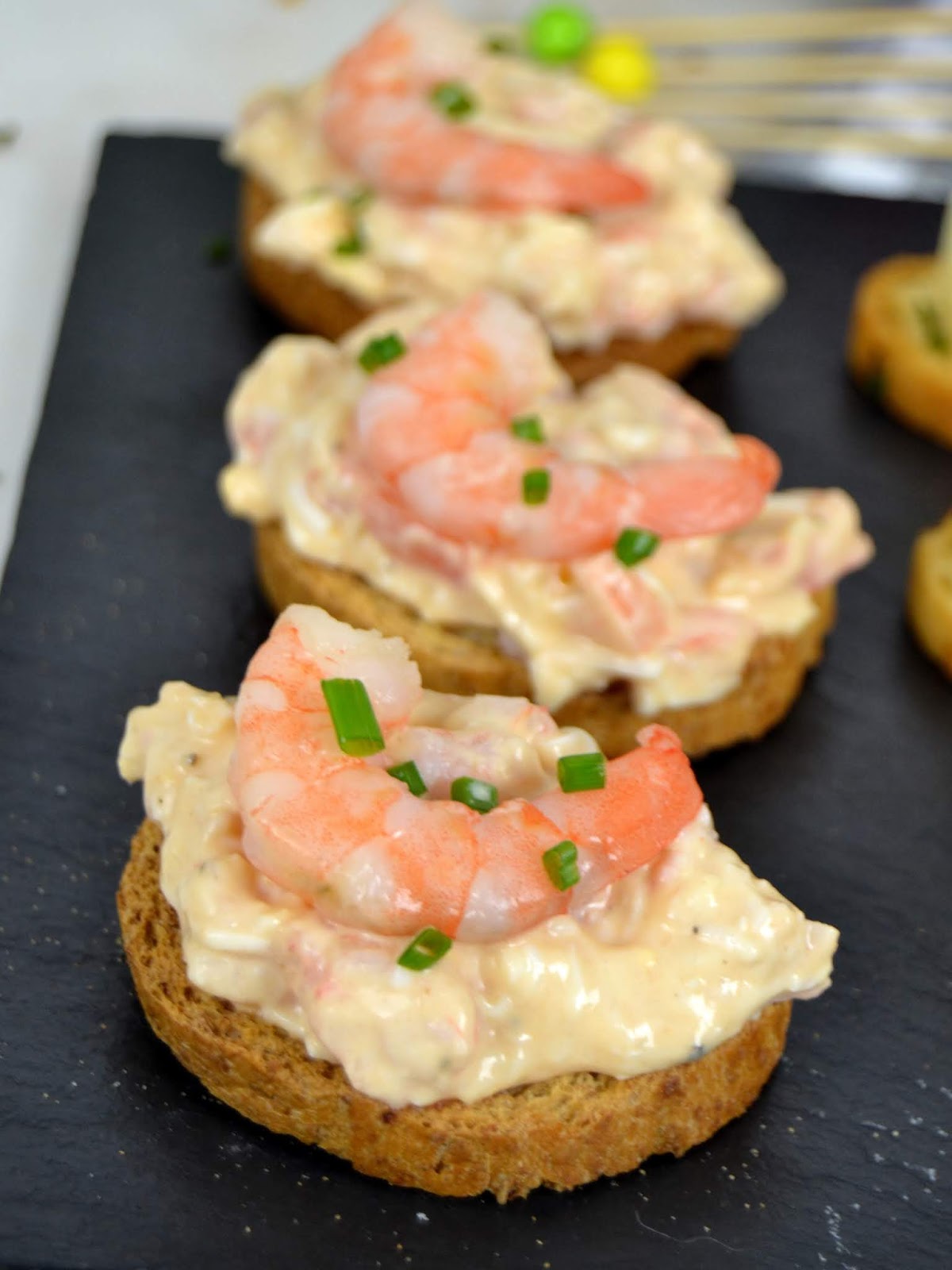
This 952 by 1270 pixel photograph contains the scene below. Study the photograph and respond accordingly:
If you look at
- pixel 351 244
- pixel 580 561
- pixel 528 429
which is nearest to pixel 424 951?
pixel 580 561

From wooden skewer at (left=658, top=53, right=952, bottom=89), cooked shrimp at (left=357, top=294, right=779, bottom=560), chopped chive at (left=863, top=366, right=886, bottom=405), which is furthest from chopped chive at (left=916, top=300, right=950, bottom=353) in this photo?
wooden skewer at (left=658, top=53, right=952, bottom=89)

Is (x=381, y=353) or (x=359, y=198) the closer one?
(x=381, y=353)

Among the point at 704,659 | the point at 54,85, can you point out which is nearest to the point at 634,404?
the point at 704,659

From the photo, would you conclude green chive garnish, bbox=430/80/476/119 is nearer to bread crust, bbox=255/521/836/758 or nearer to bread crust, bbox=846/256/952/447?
bread crust, bbox=846/256/952/447

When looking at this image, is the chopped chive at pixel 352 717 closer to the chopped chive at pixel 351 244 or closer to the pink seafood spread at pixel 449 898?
the pink seafood spread at pixel 449 898

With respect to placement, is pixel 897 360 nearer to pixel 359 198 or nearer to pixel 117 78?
pixel 359 198
